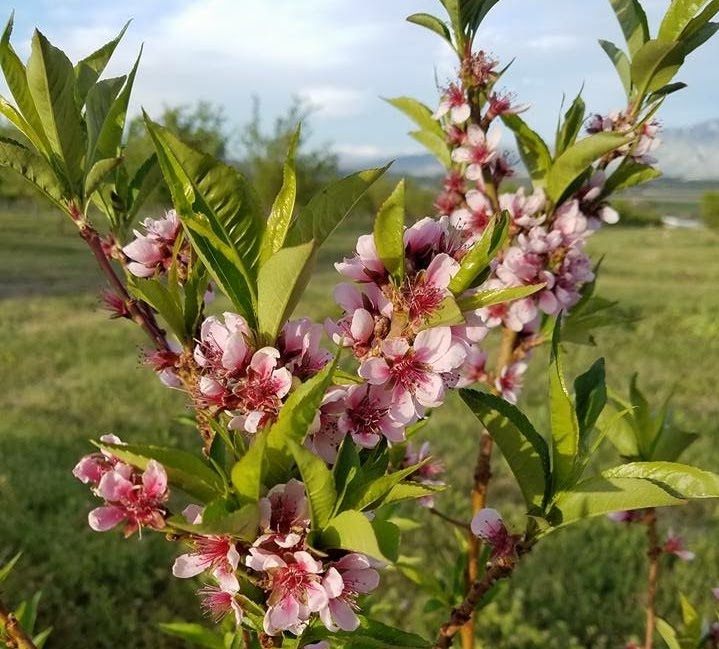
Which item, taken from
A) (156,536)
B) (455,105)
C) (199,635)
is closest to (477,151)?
(455,105)

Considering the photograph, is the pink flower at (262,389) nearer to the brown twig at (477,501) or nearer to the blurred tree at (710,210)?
the brown twig at (477,501)

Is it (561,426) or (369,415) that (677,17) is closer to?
(561,426)

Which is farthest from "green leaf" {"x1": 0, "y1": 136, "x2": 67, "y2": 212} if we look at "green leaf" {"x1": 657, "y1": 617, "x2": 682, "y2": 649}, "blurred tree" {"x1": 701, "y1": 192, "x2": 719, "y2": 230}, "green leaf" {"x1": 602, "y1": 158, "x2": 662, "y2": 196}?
"blurred tree" {"x1": 701, "y1": 192, "x2": 719, "y2": 230}

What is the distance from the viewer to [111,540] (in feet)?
14.1

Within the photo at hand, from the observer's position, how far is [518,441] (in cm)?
96

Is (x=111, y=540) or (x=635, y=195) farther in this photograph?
(x=111, y=540)

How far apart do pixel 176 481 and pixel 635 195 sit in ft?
4.93

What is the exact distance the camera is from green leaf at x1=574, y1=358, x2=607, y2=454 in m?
1.04

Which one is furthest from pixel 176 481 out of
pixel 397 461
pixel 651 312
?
pixel 651 312

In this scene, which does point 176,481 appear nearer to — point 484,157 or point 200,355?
point 200,355

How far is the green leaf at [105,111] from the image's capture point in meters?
1.02

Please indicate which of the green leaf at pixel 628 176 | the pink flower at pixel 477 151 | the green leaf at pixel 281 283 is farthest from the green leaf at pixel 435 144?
the green leaf at pixel 281 283

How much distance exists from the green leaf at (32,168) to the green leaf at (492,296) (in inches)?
24.6

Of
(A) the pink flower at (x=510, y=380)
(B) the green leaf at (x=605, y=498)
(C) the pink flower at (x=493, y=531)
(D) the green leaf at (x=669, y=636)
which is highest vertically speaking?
(B) the green leaf at (x=605, y=498)
